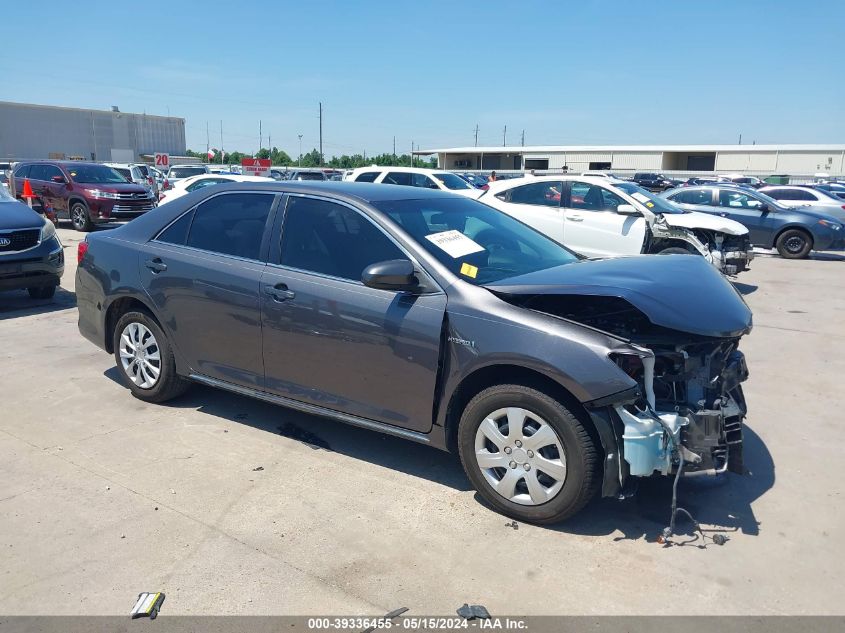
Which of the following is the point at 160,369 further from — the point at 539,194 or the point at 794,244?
the point at 794,244

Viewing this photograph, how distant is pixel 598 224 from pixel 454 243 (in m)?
7.00

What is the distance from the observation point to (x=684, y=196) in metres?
16.0

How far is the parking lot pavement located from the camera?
3.07 metres

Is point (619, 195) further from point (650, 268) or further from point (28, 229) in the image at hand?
point (28, 229)

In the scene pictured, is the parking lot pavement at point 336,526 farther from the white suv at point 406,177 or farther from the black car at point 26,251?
the white suv at point 406,177

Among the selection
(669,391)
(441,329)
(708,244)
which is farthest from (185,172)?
(669,391)

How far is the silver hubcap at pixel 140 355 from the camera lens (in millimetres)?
5227

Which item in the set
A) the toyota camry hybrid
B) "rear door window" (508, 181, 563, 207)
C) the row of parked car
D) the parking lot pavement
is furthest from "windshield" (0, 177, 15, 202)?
"rear door window" (508, 181, 563, 207)

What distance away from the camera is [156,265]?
5.07 metres

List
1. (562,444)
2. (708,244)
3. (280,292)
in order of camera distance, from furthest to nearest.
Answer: (708,244) < (280,292) < (562,444)

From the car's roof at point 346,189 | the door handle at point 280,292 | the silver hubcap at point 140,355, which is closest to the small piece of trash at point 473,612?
the door handle at point 280,292

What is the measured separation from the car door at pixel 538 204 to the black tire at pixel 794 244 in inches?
302

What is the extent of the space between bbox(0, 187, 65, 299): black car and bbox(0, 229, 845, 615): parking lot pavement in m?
3.62

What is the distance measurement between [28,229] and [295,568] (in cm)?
725
